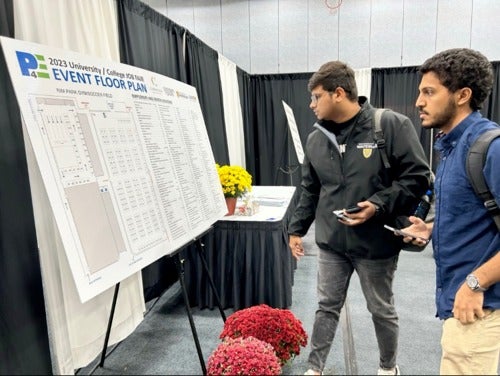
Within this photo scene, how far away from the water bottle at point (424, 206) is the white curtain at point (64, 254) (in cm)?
144

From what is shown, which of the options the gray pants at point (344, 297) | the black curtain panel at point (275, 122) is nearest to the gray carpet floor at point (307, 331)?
the gray pants at point (344, 297)

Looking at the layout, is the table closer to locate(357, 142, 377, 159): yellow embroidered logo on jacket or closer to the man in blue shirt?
locate(357, 142, 377, 159): yellow embroidered logo on jacket

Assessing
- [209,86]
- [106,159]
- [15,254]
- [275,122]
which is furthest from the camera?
[275,122]

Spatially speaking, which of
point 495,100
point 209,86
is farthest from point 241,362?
point 495,100

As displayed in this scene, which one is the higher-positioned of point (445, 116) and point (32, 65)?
point (32, 65)

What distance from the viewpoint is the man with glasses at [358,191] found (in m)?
1.35

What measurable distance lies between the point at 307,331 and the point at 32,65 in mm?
1927

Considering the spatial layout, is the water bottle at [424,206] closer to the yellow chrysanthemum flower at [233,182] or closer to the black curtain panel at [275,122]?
the yellow chrysanthemum flower at [233,182]

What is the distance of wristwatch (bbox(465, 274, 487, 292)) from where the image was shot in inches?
34.1

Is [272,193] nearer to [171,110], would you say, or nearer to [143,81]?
[171,110]

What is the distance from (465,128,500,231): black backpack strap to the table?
148 cm

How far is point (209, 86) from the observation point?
13.0ft

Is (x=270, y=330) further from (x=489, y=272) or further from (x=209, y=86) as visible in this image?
(x=209, y=86)

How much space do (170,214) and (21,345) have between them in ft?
2.76
